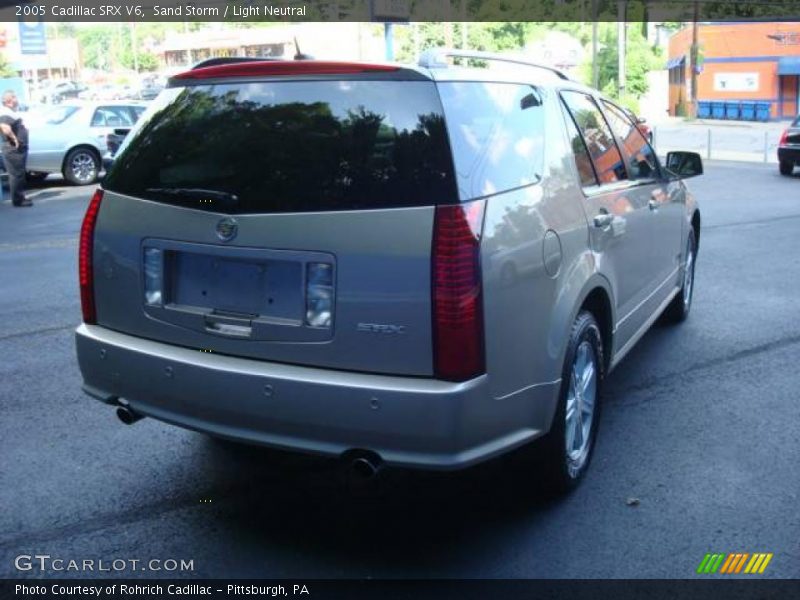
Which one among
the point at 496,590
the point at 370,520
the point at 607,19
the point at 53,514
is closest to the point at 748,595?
the point at 496,590

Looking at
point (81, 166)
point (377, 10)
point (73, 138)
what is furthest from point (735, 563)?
point (81, 166)

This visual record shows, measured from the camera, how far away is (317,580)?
3.28 m

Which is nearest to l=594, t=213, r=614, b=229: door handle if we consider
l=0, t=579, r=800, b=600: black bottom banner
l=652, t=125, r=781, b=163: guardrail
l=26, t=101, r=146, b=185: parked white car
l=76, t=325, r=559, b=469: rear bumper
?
l=76, t=325, r=559, b=469: rear bumper

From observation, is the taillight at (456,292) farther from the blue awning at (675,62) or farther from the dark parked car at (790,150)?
the blue awning at (675,62)

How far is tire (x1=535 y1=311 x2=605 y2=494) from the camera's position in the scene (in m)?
3.69

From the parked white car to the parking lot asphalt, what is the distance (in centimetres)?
1251

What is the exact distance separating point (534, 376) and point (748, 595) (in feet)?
3.49

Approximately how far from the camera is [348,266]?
10.3 ft

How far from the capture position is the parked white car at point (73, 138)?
17.3 m

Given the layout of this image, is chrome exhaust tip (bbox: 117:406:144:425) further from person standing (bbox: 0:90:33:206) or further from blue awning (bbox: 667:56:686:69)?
blue awning (bbox: 667:56:686:69)

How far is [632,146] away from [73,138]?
48.3ft

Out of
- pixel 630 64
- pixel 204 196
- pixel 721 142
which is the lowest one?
pixel 721 142

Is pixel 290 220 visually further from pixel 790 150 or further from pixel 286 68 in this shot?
pixel 790 150

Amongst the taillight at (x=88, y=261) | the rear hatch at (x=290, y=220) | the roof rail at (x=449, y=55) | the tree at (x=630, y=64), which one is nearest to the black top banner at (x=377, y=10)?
the tree at (x=630, y=64)
